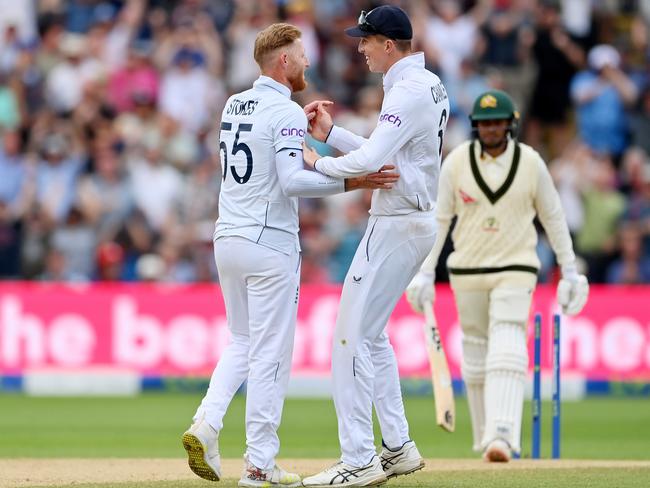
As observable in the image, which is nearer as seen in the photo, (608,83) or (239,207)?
(239,207)

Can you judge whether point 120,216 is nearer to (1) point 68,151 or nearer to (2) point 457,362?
(1) point 68,151

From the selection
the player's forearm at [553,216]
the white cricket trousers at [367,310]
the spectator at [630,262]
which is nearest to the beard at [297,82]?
the white cricket trousers at [367,310]

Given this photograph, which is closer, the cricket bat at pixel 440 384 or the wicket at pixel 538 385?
the cricket bat at pixel 440 384

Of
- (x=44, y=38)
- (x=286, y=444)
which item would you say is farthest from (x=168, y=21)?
(x=286, y=444)

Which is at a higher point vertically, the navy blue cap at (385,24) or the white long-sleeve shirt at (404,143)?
the navy blue cap at (385,24)

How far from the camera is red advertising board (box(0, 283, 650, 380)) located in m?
16.5

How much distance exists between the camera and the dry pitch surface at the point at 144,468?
28.9 feet

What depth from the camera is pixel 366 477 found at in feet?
26.9

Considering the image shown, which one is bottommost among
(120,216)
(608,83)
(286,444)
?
(286,444)

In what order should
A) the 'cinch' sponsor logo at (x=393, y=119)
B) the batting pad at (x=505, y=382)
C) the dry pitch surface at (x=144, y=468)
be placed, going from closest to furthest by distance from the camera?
1. the 'cinch' sponsor logo at (x=393, y=119)
2. the dry pitch surface at (x=144, y=468)
3. the batting pad at (x=505, y=382)

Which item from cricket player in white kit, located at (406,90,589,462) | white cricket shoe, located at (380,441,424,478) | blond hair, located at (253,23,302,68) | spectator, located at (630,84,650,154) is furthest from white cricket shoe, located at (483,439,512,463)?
spectator, located at (630,84,650,154)

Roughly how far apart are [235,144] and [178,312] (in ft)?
28.6

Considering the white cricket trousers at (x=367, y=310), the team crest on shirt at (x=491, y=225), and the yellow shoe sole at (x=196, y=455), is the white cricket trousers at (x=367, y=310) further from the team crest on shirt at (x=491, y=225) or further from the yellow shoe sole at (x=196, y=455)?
the team crest on shirt at (x=491, y=225)

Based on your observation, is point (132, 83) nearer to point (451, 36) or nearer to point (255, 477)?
point (451, 36)
